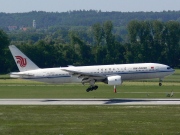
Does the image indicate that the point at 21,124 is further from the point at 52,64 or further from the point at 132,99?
the point at 52,64

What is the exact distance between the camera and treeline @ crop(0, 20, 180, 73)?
14075 centimetres

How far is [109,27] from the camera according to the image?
16238 cm

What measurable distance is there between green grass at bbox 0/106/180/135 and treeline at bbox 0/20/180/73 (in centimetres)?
8253

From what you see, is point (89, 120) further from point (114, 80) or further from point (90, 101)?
point (114, 80)

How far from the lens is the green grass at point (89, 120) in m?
37.1

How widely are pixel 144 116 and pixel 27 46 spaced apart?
329 feet

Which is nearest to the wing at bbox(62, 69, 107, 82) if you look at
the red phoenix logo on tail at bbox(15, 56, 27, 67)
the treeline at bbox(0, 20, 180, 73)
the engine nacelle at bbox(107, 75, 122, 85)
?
the engine nacelle at bbox(107, 75, 122, 85)

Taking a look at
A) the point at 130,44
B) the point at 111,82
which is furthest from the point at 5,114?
the point at 130,44

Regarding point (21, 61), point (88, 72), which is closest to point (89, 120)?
point (88, 72)

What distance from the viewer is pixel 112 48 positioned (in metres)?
151

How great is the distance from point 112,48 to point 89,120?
109367 mm

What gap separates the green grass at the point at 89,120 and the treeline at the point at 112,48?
3249 inches

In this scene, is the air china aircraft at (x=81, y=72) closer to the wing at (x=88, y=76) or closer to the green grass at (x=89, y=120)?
the wing at (x=88, y=76)

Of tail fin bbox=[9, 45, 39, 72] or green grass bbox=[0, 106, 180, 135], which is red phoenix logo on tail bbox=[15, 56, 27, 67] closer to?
tail fin bbox=[9, 45, 39, 72]
